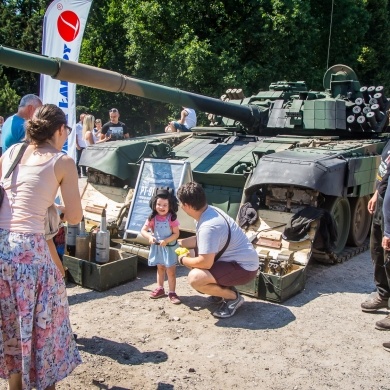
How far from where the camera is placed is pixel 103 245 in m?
6.21

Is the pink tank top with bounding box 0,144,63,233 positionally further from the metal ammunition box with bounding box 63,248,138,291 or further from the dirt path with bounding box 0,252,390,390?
the metal ammunition box with bounding box 63,248,138,291

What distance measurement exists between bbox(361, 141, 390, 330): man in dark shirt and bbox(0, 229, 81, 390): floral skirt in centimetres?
281

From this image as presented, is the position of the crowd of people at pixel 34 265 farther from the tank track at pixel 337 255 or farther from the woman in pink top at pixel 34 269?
the tank track at pixel 337 255

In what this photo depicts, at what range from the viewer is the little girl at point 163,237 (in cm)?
553

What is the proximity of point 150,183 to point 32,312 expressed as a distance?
4098 mm

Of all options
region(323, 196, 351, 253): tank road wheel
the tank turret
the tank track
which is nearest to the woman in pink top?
the tank turret

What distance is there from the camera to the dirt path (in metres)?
3.94

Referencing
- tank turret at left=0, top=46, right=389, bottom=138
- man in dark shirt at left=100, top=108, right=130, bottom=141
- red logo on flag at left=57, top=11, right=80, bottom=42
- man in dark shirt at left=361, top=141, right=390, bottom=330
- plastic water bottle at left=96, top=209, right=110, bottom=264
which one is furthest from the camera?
man in dark shirt at left=100, top=108, right=130, bottom=141

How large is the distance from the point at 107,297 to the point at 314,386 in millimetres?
2494

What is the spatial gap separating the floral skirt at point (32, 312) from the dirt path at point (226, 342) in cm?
68

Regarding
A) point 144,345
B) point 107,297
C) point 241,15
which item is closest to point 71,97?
point 107,297

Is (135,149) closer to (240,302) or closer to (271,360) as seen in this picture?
(240,302)

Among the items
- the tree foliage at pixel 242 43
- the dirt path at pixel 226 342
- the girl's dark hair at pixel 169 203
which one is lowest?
the dirt path at pixel 226 342

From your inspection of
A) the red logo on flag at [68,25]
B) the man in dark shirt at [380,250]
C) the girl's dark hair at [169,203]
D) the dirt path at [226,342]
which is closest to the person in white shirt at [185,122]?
the red logo on flag at [68,25]
